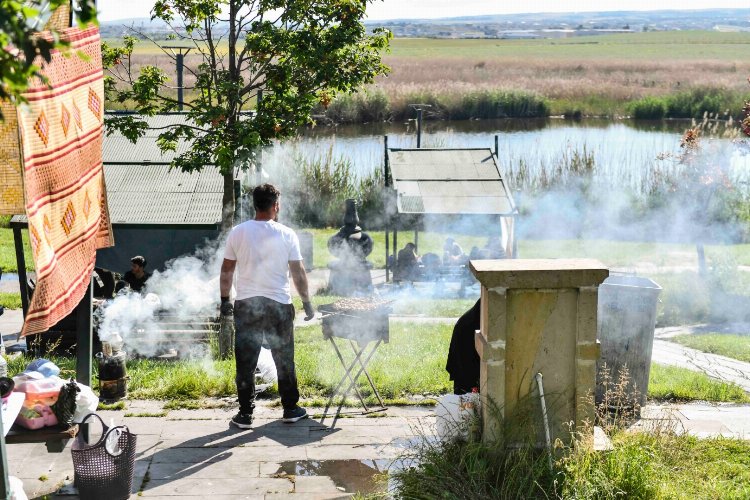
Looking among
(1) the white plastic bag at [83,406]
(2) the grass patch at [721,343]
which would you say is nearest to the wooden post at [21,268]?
(1) the white plastic bag at [83,406]

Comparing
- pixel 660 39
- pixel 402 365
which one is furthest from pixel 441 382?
pixel 660 39

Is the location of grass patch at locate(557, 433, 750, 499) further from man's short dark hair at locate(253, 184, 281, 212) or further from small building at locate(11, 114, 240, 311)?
small building at locate(11, 114, 240, 311)

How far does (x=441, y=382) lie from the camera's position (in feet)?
26.8

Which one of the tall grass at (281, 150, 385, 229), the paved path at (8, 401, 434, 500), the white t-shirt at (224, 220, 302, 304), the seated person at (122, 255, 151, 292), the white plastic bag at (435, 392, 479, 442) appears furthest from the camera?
the tall grass at (281, 150, 385, 229)

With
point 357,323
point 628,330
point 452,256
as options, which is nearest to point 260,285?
point 357,323

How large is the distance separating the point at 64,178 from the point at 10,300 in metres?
7.63

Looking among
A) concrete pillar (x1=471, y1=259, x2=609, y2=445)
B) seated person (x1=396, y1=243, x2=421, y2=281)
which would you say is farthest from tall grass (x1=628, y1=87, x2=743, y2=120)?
concrete pillar (x1=471, y1=259, x2=609, y2=445)

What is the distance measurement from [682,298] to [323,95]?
5.85 metres

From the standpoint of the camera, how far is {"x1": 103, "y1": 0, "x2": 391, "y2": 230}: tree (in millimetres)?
9188

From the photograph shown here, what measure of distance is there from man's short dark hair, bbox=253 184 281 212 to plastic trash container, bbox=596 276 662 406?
2.69 meters

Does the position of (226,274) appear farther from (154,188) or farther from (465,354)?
(154,188)

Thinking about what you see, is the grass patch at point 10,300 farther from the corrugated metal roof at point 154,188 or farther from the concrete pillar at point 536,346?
the concrete pillar at point 536,346

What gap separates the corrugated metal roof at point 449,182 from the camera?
1356cm

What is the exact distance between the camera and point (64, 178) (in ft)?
17.3
